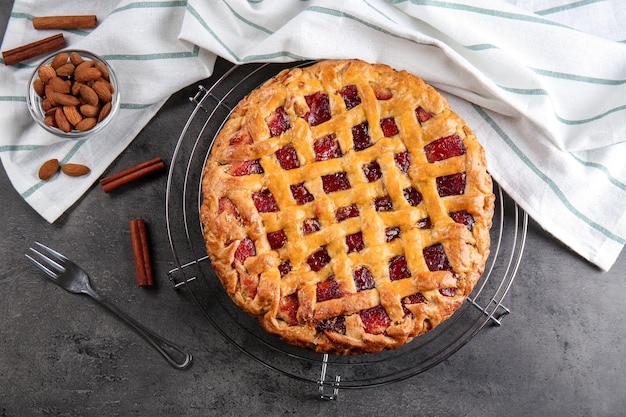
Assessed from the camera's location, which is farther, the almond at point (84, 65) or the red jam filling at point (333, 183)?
the almond at point (84, 65)

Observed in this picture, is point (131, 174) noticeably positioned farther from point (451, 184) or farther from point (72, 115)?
point (451, 184)

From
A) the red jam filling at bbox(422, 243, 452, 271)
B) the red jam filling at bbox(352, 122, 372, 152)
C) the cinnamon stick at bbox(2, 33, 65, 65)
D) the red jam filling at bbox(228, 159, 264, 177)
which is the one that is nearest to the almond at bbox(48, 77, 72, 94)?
the cinnamon stick at bbox(2, 33, 65, 65)

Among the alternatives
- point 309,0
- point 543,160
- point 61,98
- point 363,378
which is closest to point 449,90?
point 543,160

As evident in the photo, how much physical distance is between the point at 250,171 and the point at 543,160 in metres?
1.05

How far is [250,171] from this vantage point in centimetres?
193

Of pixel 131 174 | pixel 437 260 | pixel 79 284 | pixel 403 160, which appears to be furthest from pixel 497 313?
pixel 79 284

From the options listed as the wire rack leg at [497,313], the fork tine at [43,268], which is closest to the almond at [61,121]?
the fork tine at [43,268]

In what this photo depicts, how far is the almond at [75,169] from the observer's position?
2211mm

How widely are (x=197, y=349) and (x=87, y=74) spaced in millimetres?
1089

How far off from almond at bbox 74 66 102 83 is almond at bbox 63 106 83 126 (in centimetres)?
11

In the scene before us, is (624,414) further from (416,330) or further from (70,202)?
(70,202)

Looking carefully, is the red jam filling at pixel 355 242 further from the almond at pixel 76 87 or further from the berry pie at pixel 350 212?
the almond at pixel 76 87

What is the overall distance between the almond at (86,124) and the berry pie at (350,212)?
20.6 inches

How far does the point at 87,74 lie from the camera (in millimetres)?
2098
